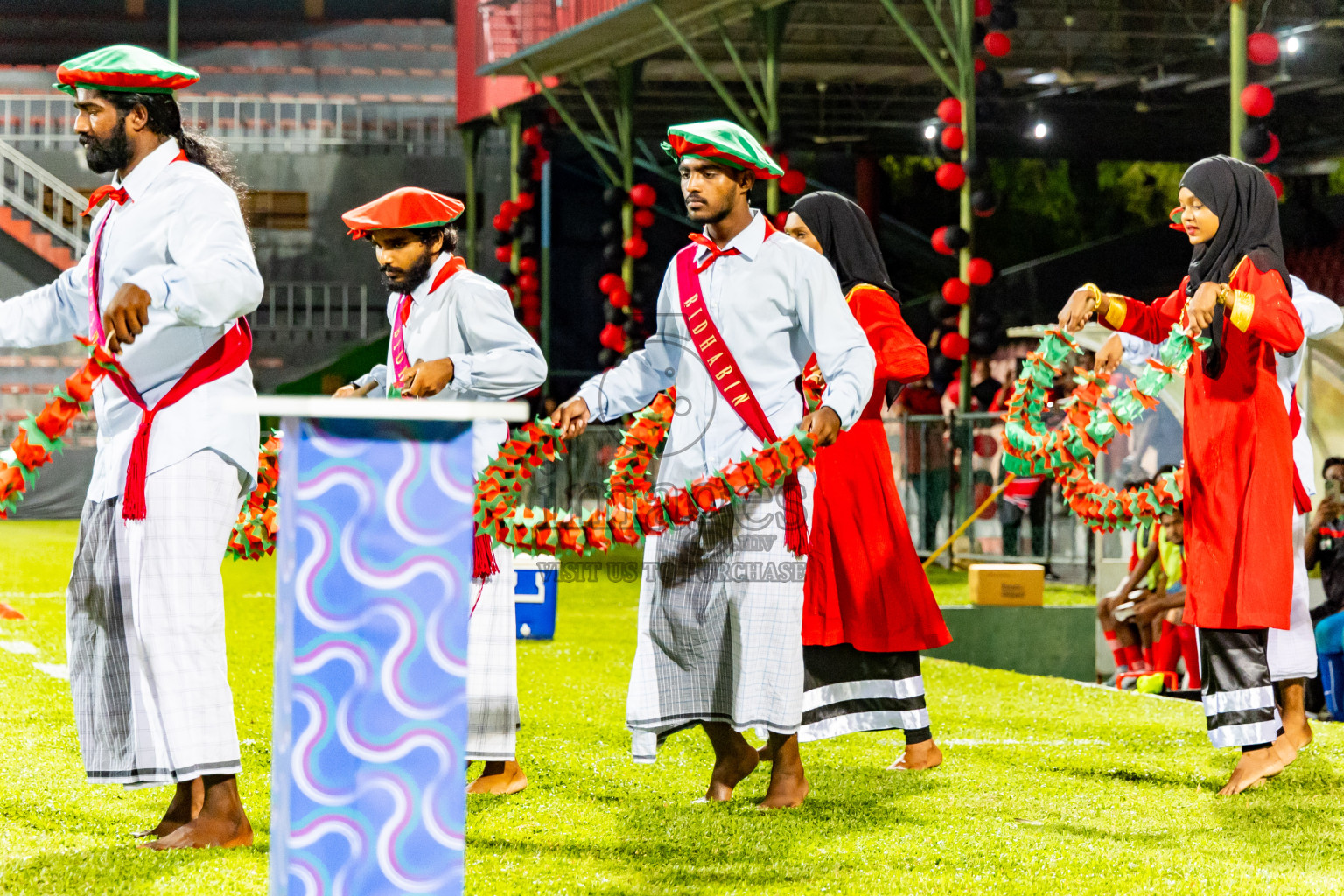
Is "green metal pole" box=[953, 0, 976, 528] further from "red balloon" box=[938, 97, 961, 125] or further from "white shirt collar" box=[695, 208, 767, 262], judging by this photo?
"white shirt collar" box=[695, 208, 767, 262]

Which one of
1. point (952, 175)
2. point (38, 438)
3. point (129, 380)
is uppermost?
point (952, 175)

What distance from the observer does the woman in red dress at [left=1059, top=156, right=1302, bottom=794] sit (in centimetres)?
540

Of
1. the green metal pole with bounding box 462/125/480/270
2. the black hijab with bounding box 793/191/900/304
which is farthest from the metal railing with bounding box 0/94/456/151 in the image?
the black hijab with bounding box 793/191/900/304

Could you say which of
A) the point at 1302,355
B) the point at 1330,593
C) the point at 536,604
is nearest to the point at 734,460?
the point at 1302,355

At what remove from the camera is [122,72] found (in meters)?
4.32

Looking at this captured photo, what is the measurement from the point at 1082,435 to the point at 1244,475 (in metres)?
0.71

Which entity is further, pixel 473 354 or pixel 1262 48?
pixel 1262 48

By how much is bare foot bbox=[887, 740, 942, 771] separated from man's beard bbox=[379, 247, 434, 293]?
2.33 metres

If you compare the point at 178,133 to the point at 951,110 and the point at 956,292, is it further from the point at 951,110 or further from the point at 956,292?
the point at 951,110

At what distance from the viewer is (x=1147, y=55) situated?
64.6ft

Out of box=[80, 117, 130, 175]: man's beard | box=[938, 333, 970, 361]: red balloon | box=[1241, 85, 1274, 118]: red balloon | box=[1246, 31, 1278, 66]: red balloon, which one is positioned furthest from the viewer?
box=[938, 333, 970, 361]: red balloon

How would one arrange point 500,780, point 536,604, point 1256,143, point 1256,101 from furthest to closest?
point 1256,101 → point 1256,143 → point 536,604 → point 500,780

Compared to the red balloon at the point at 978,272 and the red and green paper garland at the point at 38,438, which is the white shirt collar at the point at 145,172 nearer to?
the red and green paper garland at the point at 38,438

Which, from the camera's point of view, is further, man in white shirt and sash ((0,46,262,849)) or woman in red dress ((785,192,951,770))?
woman in red dress ((785,192,951,770))
